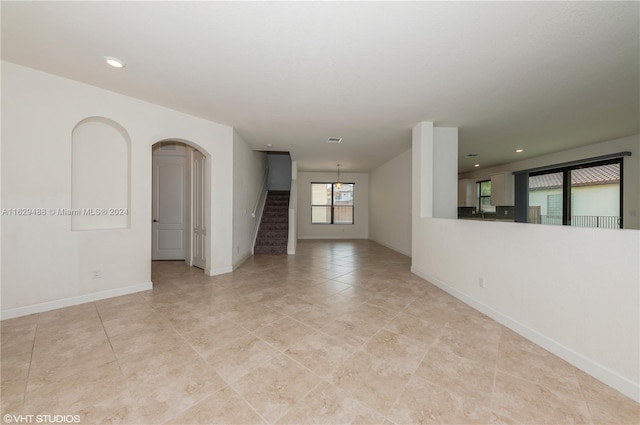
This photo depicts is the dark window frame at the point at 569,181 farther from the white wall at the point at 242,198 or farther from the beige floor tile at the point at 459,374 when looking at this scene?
the white wall at the point at 242,198

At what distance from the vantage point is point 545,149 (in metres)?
6.18

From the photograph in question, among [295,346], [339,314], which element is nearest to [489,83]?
[339,314]

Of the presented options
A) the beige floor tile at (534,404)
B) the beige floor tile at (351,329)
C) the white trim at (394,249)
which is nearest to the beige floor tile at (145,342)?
the beige floor tile at (351,329)

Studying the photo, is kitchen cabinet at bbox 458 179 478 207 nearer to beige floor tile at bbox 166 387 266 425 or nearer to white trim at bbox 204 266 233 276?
white trim at bbox 204 266 233 276

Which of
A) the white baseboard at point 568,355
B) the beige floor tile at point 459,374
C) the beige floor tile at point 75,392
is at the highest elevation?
the white baseboard at point 568,355

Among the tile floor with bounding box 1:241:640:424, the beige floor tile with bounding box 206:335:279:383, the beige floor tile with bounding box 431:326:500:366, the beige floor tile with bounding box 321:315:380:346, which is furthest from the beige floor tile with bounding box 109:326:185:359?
the beige floor tile with bounding box 431:326:500:366

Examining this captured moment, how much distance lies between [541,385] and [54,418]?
328cm

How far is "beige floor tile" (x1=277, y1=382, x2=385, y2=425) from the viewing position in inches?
56.6

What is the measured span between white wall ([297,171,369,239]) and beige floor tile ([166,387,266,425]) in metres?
8.53

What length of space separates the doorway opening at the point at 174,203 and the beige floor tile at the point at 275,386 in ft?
13.1

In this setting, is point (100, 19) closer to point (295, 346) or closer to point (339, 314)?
point (295, 346)

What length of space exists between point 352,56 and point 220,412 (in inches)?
123

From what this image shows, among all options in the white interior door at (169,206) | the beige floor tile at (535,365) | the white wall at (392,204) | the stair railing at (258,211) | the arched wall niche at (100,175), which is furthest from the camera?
the stair railing at (258,211)

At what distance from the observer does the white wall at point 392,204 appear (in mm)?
6719
